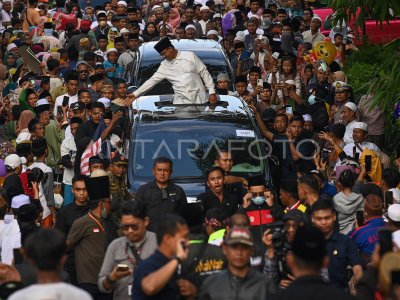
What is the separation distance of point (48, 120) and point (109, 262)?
323 inches

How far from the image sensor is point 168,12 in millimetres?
29359

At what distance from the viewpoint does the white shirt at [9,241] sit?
12.4 meters

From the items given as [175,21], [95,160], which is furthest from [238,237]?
[175,21]

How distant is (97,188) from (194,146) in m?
2.59

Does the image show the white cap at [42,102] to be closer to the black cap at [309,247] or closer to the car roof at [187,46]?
the car roof at [187,46]

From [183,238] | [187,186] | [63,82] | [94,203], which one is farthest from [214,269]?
[63,82]

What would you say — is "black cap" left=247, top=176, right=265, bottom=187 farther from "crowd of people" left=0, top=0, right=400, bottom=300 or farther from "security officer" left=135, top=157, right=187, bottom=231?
"security officer" left=135, top=157, right=187, bottom=231

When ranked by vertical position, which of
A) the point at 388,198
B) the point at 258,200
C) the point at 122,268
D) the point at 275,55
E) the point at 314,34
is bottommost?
the point at 314,34

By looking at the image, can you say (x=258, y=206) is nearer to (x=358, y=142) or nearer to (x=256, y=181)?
(x=256, y=181)

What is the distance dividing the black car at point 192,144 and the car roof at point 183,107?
0.13ft

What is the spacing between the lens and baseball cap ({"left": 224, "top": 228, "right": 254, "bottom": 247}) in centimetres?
966

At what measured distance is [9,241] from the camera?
41.1 ft

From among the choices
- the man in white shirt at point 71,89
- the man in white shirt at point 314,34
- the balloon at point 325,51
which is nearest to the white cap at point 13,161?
the man in white shirt at point 71,89

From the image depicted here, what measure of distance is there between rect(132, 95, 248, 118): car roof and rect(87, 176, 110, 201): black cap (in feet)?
10.2
